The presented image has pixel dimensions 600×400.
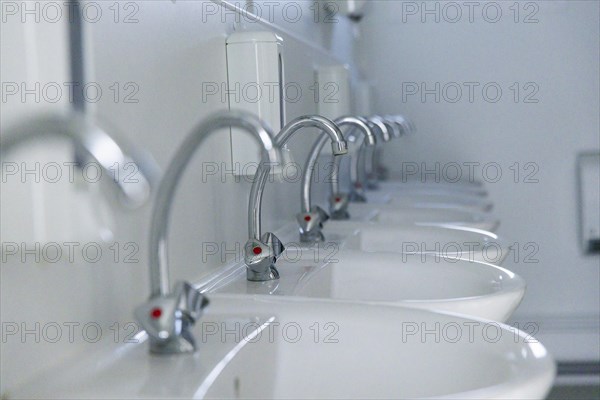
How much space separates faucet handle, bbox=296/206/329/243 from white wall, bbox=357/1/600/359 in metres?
1.78

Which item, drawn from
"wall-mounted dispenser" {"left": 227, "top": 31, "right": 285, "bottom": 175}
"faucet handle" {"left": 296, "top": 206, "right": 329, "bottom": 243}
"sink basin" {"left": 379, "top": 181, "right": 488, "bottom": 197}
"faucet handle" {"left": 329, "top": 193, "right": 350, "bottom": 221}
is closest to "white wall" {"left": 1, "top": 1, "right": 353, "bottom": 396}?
"wall-mounted dispenser" {"left": 227, "top": 31, "right": 285, "bottom": 175}

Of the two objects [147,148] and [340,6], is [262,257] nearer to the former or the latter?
[147,148]

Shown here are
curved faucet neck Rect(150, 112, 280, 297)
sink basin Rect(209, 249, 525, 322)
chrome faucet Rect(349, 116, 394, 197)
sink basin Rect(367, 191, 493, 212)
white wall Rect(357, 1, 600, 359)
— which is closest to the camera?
curved faucet neck Rect(150, 112, 280, 297)

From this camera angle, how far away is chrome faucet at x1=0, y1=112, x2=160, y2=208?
0.43 meters

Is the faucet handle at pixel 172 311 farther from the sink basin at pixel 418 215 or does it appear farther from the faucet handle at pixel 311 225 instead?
the sink basin at pixel 418 215

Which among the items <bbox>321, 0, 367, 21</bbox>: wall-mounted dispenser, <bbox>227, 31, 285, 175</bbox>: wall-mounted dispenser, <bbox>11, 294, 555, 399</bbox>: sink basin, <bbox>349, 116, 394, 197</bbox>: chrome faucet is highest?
<bbox>321, 0, 367, 21</bbox>: wall-mounted dispenser

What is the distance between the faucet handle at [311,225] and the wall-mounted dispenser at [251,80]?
229mm

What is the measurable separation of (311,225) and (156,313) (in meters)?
0.85

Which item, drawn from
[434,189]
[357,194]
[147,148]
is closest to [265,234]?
[147,148]

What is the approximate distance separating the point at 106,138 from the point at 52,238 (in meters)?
0.22

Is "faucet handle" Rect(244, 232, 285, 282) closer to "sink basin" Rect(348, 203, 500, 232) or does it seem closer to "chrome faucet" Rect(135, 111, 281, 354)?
"chrome faucet" Rect(135, 111, 281, 354)

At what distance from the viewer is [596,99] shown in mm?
3256

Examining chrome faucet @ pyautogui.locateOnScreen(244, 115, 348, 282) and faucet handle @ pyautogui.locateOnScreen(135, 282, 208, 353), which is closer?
faucet handle @ pyautogui.locateOnScreen(135, 282, 208, 353)

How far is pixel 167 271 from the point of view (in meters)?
0.74
